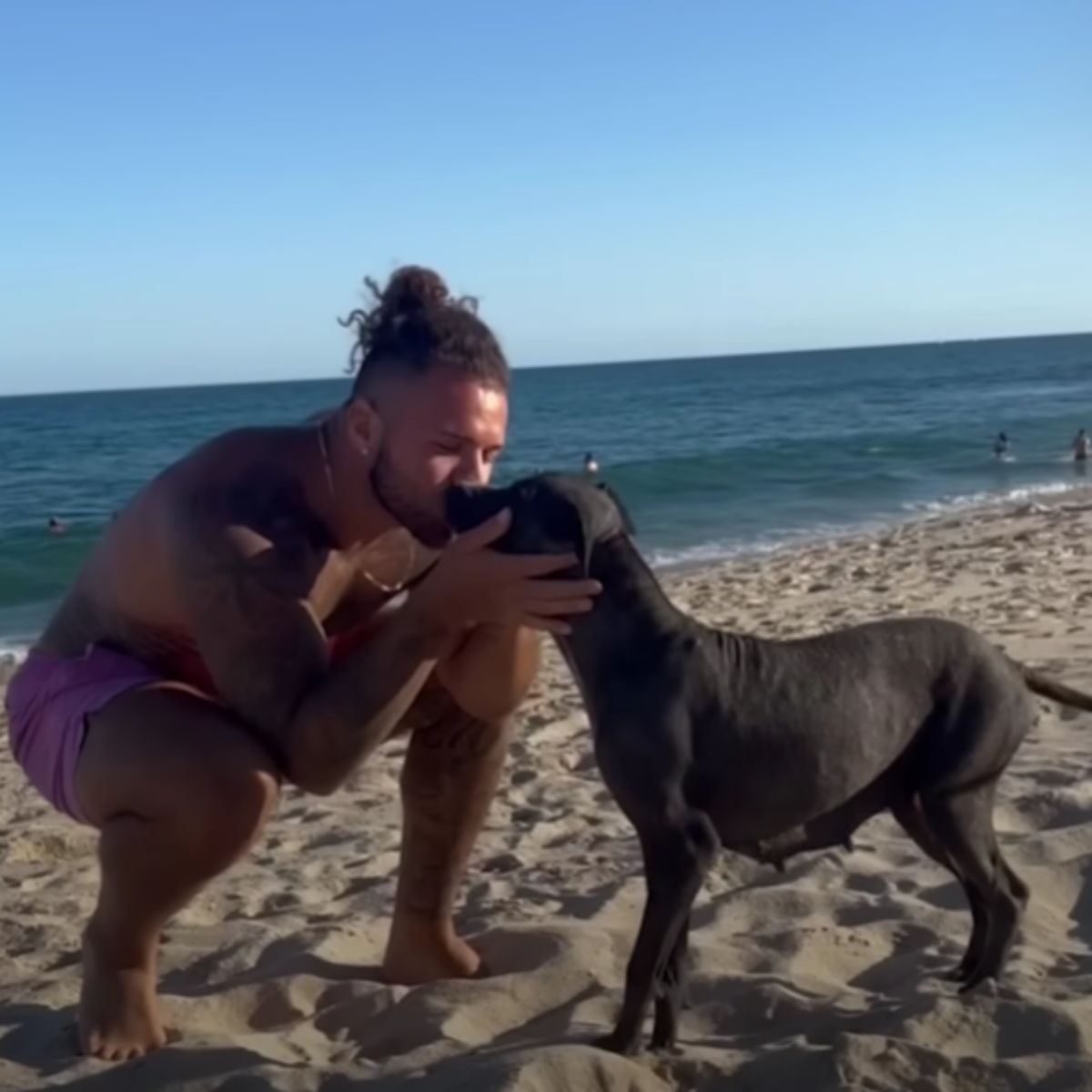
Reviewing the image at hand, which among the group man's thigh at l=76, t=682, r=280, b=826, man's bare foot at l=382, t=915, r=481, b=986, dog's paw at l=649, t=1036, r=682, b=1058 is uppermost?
man's thigh at l=76, t=682, r=280, b=826

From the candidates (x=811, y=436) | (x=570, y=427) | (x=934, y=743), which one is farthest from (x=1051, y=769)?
(x=570, y=427)

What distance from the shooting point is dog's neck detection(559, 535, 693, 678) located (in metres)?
3.52

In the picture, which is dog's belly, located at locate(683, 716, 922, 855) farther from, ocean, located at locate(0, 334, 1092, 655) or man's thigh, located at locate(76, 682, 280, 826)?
ocean, located at locate(0, 334, 1092, 655)

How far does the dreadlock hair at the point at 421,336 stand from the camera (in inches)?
151

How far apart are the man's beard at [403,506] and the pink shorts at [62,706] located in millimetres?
724

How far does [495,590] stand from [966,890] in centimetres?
138

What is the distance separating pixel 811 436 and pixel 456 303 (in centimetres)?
3081

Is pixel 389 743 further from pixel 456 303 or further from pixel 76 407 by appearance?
pixel 76 407

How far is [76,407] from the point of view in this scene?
89.5 meters

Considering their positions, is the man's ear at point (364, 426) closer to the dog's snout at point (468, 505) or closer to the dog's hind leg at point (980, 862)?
the dog's snout at point (468, 505)

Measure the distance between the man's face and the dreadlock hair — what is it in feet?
0.13

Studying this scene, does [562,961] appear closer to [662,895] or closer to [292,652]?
[662,895]

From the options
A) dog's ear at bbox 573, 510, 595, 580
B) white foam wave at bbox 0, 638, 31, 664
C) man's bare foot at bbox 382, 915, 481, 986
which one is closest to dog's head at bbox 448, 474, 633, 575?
dog's ear at bbox 573, 510, 595, 580

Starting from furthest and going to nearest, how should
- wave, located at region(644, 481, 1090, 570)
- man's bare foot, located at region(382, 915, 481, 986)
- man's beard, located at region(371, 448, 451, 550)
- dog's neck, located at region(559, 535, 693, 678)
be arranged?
wave, located at region(644, 481, 1090, 570)
man's bare foot, located at region(382, 915, 481, 986)
man's beard, located at region(371, 448, 451, 550)
dog's neck, located at region(559, 535, 693, 678)
